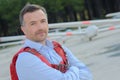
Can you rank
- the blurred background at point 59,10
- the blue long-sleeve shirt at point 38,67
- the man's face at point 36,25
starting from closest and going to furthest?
the blue long-sleeve shirt at point 38,67
the man's face at point 36,25
the blurred background at point 59,10

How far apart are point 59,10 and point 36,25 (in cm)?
5044

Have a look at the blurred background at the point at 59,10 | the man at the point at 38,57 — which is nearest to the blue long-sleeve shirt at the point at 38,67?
the man at the point at 38,57

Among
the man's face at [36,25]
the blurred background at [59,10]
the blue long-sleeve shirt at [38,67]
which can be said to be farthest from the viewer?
the blurred background at [59,10]

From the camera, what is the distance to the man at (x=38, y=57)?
3.06 metres

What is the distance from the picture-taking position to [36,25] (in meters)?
3.19

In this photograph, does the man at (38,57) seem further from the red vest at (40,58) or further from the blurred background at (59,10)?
the blurred background at (59,10)

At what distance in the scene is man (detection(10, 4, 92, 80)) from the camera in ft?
10.0

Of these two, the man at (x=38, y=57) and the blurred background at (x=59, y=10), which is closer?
the man at (x=38, y=57)

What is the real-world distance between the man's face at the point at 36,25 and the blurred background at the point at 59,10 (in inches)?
1600

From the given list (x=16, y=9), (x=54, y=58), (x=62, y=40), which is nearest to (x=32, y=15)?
(x=54, y=58)

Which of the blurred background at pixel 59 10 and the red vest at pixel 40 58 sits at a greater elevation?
the red vest at pixel 40 58

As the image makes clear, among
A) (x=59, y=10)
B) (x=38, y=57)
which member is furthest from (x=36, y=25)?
(x=59, y=10)

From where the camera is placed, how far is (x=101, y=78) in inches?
366

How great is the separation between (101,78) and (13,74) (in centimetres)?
626
